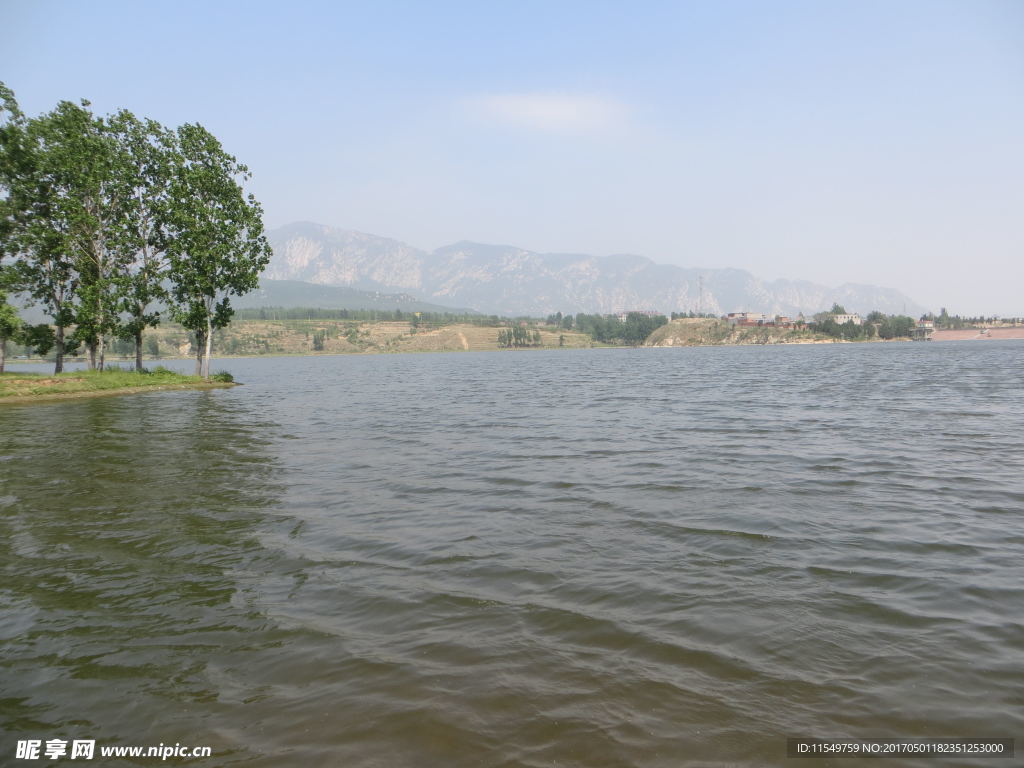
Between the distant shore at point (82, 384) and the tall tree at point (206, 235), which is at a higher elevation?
the tall tree at point (206, 235)

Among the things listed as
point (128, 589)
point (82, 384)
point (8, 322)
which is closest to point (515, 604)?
point (128, 589)

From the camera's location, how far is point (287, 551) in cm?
1036

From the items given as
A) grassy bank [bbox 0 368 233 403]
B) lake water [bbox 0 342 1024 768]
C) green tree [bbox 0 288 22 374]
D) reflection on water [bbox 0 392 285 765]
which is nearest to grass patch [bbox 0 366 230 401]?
grassy bank [bbox 0 368 233 403]

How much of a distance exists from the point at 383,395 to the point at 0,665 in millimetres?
40364

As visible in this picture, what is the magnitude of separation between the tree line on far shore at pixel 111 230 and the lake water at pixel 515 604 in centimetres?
3819

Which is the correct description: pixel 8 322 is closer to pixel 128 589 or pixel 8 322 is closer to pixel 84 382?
pixel 84 382

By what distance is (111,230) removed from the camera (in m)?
49.9

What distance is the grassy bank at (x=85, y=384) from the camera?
140ft

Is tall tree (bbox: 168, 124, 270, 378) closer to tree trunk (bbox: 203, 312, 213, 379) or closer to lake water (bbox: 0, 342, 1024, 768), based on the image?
tree trunk (bbox: 203, 312, 213, 379)

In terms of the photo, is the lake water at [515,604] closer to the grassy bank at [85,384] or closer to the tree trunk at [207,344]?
the grassy bank at [85,384]

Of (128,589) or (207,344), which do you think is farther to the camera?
(207,344)

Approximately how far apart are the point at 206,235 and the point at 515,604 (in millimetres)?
56895

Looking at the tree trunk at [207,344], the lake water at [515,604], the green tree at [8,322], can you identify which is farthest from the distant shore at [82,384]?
the lake water at [515,604]

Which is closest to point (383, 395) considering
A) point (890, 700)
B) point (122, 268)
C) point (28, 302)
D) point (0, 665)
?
point (122, 268)
